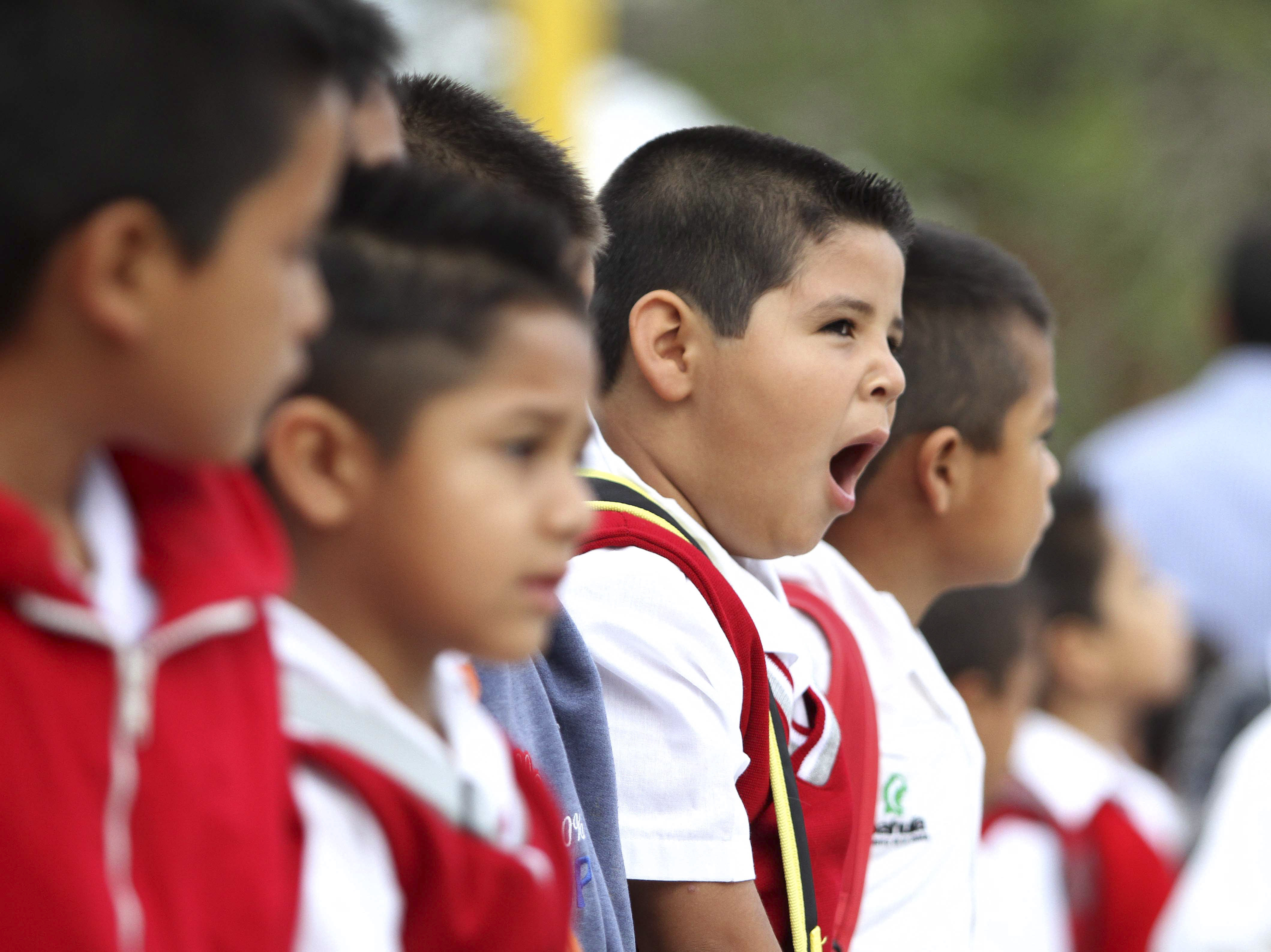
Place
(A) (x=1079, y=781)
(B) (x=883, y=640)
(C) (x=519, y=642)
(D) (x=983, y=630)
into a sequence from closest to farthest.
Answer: (C) (x=519, y=642) < (B) (x=883, y=640) < (D) (x=983, y=630) < (A) (x=1079, y=781)

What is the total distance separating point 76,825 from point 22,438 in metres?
0.24

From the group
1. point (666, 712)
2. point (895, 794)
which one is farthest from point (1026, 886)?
point (666, 712)

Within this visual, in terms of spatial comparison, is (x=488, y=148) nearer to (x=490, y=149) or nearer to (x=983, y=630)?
(x=490, y=149)

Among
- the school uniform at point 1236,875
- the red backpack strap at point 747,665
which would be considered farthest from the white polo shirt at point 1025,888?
the red backpack strap at point 747,665

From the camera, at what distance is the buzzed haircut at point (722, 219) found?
2145 mm

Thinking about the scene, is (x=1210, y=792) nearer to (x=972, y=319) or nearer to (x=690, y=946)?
(x=972, y=319)

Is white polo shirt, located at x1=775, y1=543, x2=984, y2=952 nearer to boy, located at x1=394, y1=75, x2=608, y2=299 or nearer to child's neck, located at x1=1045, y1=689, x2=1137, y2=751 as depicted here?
boy, located at x1=394, y1=75, x2=608, y2=299

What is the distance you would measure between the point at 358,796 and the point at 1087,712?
373 centimetres

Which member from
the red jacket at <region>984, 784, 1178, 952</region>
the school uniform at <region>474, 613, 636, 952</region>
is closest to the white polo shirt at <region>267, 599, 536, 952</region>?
the school uniform at <region>474, 613, 636, 952</region>

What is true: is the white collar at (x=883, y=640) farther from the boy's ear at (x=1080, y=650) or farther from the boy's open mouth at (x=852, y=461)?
the boy's ear at (x=1080, y=650)

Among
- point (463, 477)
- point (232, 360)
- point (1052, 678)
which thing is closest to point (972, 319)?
point (463, 477)

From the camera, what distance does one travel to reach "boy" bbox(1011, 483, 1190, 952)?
12.5 ft

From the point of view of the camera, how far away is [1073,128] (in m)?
11.9

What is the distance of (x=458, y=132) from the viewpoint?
205cm
